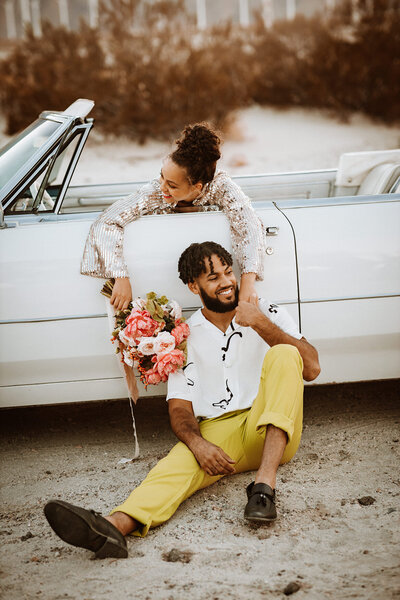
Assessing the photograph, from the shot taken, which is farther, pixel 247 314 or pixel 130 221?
pixel 130 221

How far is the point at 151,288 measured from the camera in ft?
9.58

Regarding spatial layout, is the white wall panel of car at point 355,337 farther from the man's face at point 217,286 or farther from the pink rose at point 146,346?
the pink rose at point 146,346

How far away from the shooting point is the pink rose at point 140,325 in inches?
106

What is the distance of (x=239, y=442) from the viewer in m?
2.63

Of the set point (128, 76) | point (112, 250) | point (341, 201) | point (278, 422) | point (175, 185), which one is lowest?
point (278, 422)

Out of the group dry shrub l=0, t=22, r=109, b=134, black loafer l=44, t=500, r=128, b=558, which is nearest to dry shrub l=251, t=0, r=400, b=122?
dry shrub l=0, t=22, r=109, b=134

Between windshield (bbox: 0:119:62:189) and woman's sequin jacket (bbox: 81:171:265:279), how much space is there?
22.6 inches

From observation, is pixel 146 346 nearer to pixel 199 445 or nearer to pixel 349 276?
pixel 199 445

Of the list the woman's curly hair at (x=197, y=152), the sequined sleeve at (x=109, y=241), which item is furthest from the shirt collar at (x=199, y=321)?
the woman's curly hair at (x=197, y=152)

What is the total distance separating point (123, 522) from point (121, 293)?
0.99m

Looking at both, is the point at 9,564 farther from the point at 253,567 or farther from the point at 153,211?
the point at 153,211

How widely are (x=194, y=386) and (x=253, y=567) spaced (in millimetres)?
892

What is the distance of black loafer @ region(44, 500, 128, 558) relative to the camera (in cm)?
207

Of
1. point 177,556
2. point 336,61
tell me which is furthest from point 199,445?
point 336,61
